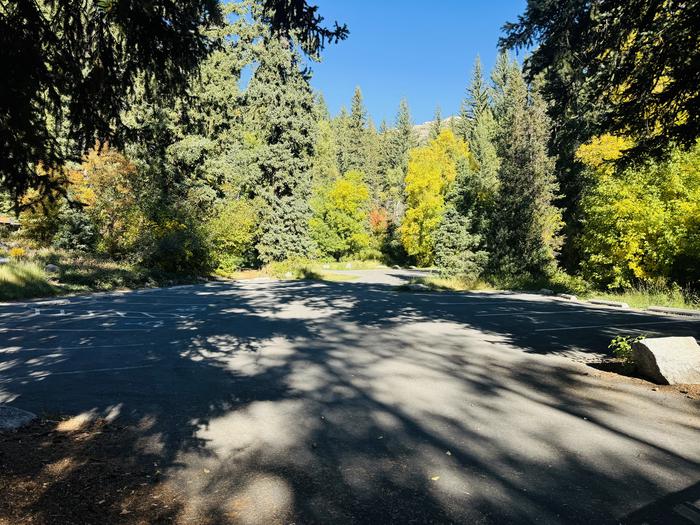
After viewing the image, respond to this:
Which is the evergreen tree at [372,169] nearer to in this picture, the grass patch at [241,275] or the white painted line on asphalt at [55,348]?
the grass patch at [241,275]

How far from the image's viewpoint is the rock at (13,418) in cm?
461

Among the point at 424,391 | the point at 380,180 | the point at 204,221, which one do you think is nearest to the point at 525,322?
the point at 424,391

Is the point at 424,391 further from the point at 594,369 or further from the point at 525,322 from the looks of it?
the point at 525,322

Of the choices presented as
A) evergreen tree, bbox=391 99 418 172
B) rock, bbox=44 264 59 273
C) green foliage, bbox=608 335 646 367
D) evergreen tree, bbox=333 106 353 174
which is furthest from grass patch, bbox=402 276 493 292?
evergreen tree, bbox=391 99 418 172

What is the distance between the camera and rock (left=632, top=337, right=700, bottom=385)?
6.52 m

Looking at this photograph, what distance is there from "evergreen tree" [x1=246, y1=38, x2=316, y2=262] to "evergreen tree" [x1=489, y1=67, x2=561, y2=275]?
1568 cm

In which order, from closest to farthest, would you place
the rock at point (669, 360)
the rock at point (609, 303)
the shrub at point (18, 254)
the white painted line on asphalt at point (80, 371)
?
the rock at point (669, 360), the white painted line on asphalt at point (80, 371), the rock at point (609, 303), the shrub at point (18, 254)

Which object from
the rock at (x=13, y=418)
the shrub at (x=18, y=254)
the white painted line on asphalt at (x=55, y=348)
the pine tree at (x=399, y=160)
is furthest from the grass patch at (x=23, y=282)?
the pine tree at (x=399, y=160)

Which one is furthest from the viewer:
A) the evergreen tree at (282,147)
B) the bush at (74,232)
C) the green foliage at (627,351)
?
the evergreen tree at (282,147)

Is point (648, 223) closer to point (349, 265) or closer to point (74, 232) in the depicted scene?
point (74, 232)

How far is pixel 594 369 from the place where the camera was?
7.49 m

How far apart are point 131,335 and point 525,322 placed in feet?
32.7

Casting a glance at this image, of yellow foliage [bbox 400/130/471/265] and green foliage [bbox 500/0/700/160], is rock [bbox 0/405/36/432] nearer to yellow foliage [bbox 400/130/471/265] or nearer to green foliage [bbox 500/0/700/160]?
green foliage [bbox 500/0/700/160]

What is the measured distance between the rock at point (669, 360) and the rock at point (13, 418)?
8.14m
